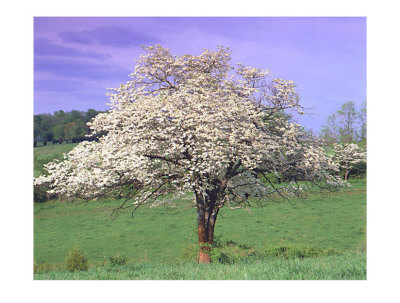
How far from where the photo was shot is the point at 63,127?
29.2ft

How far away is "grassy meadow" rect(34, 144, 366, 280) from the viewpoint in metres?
8.89

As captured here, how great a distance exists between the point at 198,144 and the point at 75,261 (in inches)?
159

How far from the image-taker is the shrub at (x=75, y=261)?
841cm

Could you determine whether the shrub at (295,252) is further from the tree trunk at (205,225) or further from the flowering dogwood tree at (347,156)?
the flowering dogwood tree at (347,156)

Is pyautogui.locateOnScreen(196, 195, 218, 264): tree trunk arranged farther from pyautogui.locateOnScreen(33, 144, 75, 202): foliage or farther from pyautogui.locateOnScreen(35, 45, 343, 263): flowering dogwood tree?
pyautogui.locateOnScreen(33, 144, 75, 202): foliage

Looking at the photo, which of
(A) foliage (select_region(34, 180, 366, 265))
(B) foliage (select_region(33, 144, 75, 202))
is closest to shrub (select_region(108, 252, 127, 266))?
(A) foliage (select_region(34, 180, 366, 265))

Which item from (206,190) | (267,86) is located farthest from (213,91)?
(206,190)

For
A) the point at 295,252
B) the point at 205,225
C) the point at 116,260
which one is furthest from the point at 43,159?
the point at 295,252

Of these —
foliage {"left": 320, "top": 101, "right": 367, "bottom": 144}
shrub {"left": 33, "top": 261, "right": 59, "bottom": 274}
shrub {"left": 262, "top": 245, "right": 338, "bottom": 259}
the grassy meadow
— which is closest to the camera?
shrub {"left": 33, "top": 261, "right": 59, "bottom": 274}

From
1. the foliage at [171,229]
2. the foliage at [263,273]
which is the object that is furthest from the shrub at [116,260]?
the foliage at [263,273]

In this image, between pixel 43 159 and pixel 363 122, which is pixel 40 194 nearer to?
pixel 43 159

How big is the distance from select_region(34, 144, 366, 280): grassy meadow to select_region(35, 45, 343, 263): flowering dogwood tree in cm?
69

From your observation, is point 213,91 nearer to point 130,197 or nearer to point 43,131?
point 130,197

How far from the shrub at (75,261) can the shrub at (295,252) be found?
14.1 ft
